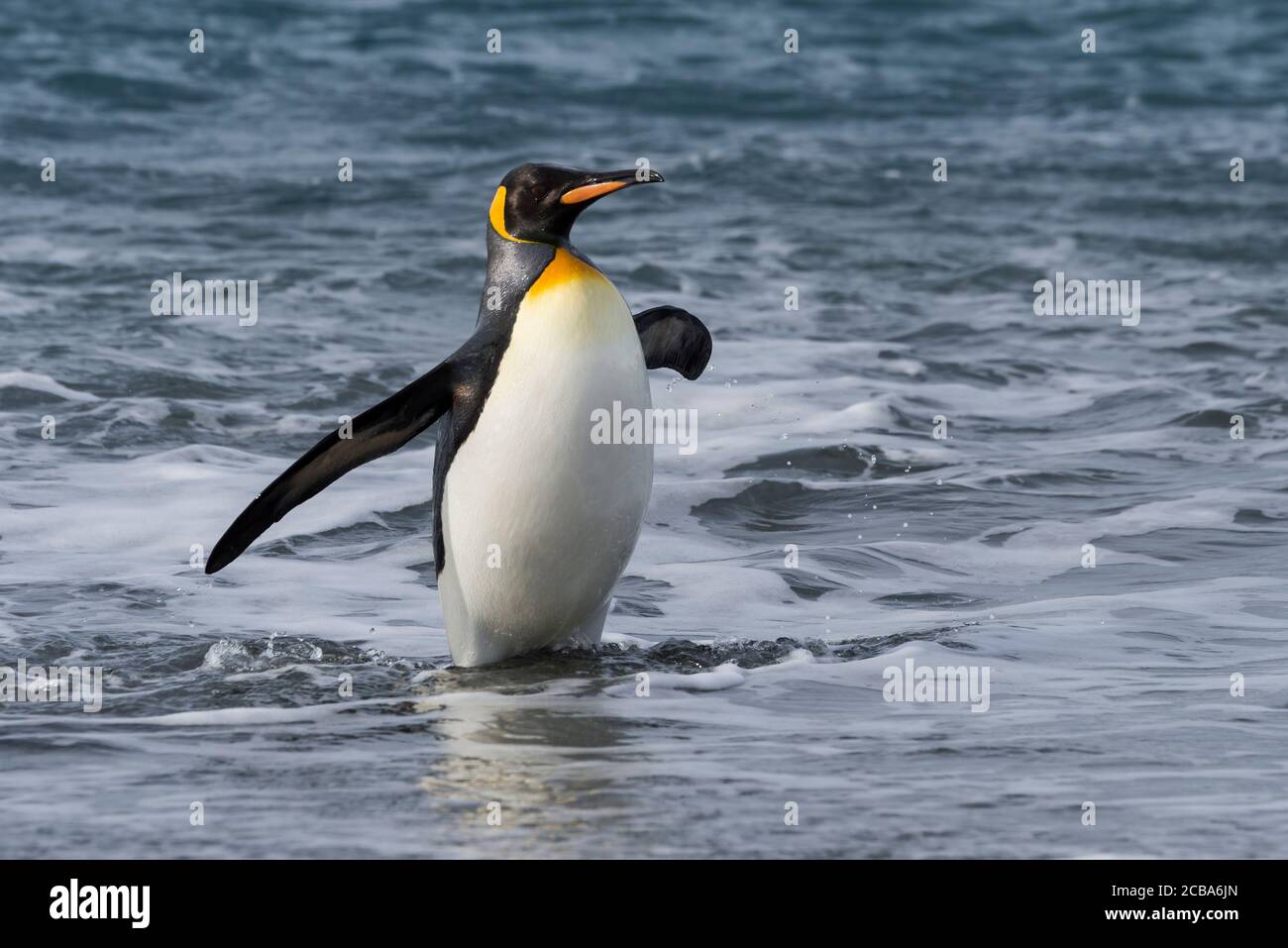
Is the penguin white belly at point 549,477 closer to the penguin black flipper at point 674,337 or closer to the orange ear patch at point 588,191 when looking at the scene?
the orange ear patch at point 588,191

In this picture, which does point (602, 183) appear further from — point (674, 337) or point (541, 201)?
point (674, 337)

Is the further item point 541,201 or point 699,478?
point 699,478

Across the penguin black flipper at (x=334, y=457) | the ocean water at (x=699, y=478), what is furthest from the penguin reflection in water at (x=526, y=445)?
the ocean water at (x=699, y=478)

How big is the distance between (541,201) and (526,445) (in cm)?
67

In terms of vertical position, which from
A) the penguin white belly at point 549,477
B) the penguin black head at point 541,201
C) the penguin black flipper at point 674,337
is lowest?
the penguin white belly at point 549,477

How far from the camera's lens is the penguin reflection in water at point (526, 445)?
192 inches

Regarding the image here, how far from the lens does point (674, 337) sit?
5.50 m

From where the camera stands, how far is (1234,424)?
901 cm

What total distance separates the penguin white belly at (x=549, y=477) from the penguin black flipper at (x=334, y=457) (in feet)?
0.59

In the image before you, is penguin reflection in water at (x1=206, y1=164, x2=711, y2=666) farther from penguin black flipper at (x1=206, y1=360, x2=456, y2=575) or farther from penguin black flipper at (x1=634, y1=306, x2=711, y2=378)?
penguin black flipper at (x1=634, y1=306, x2=711, y2=378)

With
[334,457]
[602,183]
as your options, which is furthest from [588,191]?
Result: [334,457]
